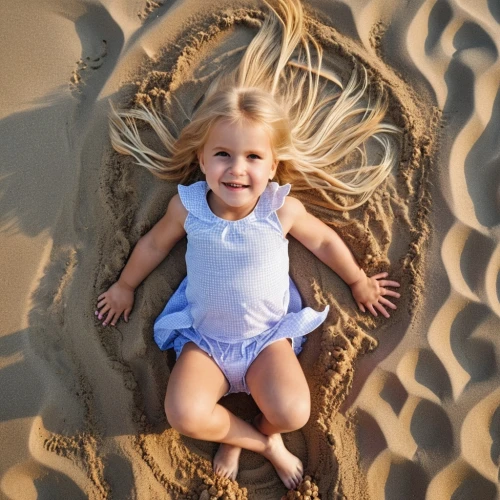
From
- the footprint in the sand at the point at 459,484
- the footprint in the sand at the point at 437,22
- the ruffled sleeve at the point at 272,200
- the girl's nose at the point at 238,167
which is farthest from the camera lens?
the footprint in the sand at the point at 437,22

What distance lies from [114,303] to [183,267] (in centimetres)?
37

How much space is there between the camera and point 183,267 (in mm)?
2693

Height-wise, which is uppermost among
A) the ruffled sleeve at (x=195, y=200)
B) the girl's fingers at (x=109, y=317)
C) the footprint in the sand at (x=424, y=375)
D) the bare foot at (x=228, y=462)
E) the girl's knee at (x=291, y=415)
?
the ruffled sleeve at (x=195, y=200)

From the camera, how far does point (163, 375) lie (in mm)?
2605

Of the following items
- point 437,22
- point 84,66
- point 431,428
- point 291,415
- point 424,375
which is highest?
point 437,22

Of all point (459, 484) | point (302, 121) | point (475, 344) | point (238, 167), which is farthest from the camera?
point (302, 121)

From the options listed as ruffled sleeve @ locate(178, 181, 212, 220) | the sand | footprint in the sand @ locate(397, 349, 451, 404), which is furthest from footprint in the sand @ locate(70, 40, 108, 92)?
footprint in the sand @ locate(397, 349, 451, 404)

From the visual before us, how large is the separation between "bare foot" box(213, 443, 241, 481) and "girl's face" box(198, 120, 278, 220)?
3.70ft

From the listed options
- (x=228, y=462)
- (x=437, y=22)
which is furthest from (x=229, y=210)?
(x=437, y=22)

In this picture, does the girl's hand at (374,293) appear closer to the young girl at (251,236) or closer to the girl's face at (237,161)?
the young girl at (251,236)

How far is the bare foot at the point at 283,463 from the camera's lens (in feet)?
8.23

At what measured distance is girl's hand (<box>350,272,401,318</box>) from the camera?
2.61 meters

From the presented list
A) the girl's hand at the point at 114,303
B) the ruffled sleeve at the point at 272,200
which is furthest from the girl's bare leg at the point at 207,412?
the ruffled sleeve at the point at 272,200

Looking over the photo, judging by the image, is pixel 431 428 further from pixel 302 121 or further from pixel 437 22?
pixel 437 22
